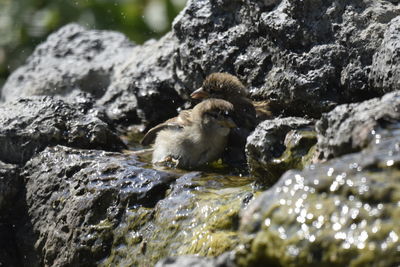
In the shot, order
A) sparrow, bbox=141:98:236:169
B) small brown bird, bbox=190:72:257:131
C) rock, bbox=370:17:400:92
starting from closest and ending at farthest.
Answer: rock, bbox=370:17:400:92, sparrow, bbox=141:98:236:169, small brown bird, bbox=190:72:257:131

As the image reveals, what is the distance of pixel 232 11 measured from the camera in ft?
21.4

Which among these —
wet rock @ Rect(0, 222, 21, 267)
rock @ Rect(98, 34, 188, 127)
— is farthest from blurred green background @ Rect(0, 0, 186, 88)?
wet rock @ Rect(0, 222, 21, 267)

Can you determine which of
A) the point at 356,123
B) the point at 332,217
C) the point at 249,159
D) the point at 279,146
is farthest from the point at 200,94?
the point at 332,217

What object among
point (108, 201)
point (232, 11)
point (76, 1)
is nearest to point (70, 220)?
point (108, 201)

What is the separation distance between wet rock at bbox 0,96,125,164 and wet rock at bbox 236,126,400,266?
10.0ft

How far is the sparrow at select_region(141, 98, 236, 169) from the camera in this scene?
20.0ft

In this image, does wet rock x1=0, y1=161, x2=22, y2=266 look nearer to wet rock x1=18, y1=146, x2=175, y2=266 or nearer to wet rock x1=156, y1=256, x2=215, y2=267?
wet rock x1=18, y1=146, x2=175, y2=266

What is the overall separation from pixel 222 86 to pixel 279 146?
1.93 m

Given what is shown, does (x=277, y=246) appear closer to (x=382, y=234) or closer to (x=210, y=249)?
(x=382, y=234)

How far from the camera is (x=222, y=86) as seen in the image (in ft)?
20.8

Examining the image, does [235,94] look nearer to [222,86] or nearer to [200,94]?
[222,86]

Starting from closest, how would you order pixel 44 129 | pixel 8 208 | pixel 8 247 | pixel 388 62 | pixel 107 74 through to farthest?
1. pixel 388 62
2. pixel 8 247
3. pixel 8 208
4. pixel 44 129
5. pixel 107 74

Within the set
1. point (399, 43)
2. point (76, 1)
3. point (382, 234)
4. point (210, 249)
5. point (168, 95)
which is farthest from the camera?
point (76, 1)

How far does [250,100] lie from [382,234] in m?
3.56
